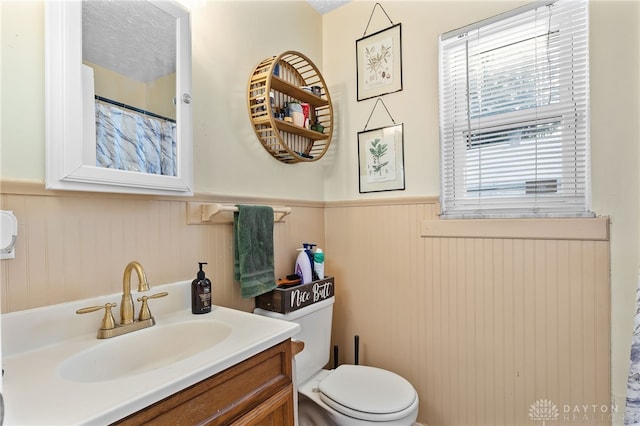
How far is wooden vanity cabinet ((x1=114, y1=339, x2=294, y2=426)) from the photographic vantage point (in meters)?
0.69

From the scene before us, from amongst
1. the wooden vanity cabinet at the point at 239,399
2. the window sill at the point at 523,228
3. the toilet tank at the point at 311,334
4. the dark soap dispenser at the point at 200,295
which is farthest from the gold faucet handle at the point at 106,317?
the window sill at the point at 523,228

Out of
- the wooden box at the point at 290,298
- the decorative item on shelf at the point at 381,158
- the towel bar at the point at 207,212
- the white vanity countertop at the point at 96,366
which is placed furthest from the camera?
the decorative item on shelf at the point at 381,158

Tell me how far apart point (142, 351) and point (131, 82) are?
837 millimetres

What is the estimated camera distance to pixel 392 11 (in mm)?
1744

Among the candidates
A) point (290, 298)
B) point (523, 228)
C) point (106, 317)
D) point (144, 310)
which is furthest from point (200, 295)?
point (523, 228)

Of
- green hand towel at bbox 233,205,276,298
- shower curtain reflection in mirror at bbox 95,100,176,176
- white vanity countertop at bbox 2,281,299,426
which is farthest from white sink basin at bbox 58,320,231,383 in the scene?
shower curtain reflection in mirror at bbox 95,100,176,176

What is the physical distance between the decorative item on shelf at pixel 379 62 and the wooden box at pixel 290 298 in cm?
108

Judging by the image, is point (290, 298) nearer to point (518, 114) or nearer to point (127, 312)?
point (127, 312)

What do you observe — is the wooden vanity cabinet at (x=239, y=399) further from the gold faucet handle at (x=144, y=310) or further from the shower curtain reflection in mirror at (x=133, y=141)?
the shower curtain reflection in mirror at (x=133, y=141)

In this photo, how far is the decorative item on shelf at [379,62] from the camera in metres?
1.73

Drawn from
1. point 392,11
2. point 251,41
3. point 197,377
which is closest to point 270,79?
point 251,41

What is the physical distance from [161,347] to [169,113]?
774 millimetres

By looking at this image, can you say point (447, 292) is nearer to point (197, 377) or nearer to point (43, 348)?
point (197, 377)

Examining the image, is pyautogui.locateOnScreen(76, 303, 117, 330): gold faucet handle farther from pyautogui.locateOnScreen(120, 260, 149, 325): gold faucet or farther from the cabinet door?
the cabinet door
